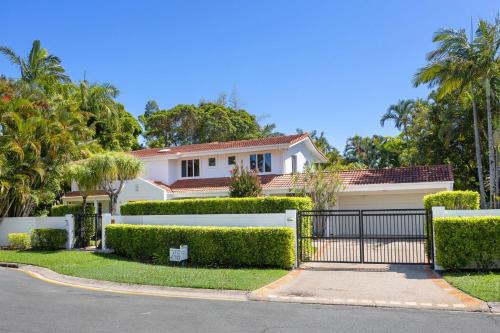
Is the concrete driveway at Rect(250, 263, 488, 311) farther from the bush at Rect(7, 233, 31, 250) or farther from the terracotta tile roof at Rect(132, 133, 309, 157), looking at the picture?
the terracotta tile roof at Rect(132, 133, 309, 157)

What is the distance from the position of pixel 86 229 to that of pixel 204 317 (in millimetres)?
14212

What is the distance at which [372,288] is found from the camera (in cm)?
1089

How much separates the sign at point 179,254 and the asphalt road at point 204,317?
4677 millimetres

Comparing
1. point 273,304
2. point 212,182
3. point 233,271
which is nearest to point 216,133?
point 212,182

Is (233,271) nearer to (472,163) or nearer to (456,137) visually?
(456,137)

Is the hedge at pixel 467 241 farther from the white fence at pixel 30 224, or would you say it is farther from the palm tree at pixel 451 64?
the white fence at pixel 30 224

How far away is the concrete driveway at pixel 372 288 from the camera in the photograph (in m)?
9.40

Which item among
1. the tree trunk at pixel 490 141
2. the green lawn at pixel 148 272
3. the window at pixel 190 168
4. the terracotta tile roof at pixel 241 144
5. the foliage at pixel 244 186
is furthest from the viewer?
the window at pixel 190 168

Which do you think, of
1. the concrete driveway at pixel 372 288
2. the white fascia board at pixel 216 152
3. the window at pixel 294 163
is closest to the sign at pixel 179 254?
the concrete driveway at pixel 372 288

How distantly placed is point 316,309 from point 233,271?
4.72m

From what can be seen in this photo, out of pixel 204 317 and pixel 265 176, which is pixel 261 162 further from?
pixel 204 317

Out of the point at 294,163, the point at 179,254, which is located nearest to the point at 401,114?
the point at 294,163

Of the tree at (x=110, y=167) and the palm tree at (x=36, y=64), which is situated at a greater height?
the palm tree at (x=36, y=64)

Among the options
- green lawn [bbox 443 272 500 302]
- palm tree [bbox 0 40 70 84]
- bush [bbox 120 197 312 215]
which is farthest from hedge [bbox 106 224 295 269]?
palm tree [bbox 0 40 70 84]
